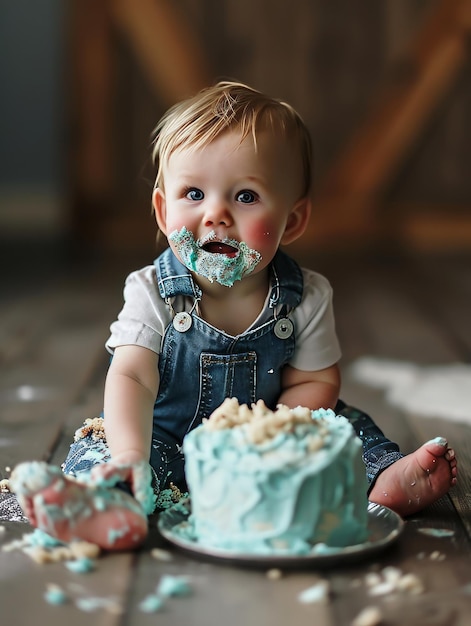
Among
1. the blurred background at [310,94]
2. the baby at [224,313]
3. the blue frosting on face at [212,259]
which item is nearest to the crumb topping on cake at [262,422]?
the baby at [224,313]

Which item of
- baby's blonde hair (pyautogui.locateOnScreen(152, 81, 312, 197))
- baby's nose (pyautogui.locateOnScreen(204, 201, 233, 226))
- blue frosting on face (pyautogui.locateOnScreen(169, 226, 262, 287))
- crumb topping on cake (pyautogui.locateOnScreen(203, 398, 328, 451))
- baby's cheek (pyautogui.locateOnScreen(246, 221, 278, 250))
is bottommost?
crumb topping on cake (pyautogui.locateOnScreen(203, 398, 328, 451))

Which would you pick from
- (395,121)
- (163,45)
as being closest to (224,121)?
(163,45)

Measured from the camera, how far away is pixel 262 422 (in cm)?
108

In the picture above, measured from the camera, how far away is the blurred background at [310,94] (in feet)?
15.4

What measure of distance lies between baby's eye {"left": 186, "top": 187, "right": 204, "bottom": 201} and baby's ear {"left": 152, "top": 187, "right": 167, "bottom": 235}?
82mm

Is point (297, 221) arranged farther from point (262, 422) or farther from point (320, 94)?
point (320, 94)

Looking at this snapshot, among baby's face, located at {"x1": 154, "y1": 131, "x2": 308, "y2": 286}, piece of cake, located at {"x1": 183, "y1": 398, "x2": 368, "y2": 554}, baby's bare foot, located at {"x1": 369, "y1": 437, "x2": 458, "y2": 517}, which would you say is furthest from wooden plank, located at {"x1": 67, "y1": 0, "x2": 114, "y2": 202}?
piece of cake, located at {"x1": 183, "y1": 398, "x2": 368, "y2": 554}

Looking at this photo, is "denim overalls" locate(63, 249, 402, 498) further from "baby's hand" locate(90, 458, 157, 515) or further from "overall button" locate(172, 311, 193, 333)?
"baby's hand" locate(90, 458, 157, 515)

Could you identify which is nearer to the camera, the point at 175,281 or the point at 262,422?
the point at 262,422

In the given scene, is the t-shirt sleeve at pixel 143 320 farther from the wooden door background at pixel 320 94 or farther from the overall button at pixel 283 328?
the wooden door background at pixel 320 94

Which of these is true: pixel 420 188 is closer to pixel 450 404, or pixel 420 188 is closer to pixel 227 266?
pixel 450 404

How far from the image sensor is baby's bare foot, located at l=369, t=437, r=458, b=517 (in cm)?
126

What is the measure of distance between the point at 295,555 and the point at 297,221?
21.3 inches

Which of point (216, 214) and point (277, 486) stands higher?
point (216, 214)
